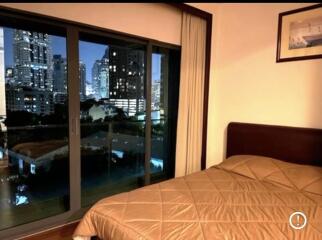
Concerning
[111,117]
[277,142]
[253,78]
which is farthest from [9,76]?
[277,142]

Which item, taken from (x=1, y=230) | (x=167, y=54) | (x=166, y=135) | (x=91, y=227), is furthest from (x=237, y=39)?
(x=1, y=230)

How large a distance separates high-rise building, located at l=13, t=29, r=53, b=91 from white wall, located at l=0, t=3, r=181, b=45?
39cm

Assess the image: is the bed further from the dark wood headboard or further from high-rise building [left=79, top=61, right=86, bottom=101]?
high-rise building [left=79, top=61, right=86, bottom=101]

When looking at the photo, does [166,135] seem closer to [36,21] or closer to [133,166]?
[133,166]

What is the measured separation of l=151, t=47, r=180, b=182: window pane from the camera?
10.5 ft

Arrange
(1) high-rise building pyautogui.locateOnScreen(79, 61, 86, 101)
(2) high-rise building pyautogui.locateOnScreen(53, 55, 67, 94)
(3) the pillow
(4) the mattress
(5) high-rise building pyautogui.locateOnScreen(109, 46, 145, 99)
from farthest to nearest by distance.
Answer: (5) high-rise building pyautogui.locateOnScreen(109, 46, 145, 99) → (1) high-rise building pyautogui.locateOnScreen(79, 61, 86, 101) → (2) high-rise building pyautogui.locateOnScreen(53, 55, 67, 94) → (3) the pillow → (4) the mattress

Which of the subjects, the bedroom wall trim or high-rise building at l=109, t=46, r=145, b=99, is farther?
the bedroom wall trim

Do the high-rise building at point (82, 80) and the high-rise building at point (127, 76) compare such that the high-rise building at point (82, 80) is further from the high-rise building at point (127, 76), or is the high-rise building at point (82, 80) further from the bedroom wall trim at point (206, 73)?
the bedroom wall trim at point (206, 73)

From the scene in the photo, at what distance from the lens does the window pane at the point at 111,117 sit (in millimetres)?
2805

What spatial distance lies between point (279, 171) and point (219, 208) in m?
0.97

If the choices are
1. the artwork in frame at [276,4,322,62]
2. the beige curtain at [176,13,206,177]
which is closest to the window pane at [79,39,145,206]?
the beige curtain at [176,13,206,177]

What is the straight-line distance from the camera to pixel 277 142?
2707 millimetres

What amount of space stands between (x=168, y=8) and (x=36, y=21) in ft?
5.22

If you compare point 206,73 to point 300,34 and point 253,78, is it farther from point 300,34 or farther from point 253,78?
point 300,34
